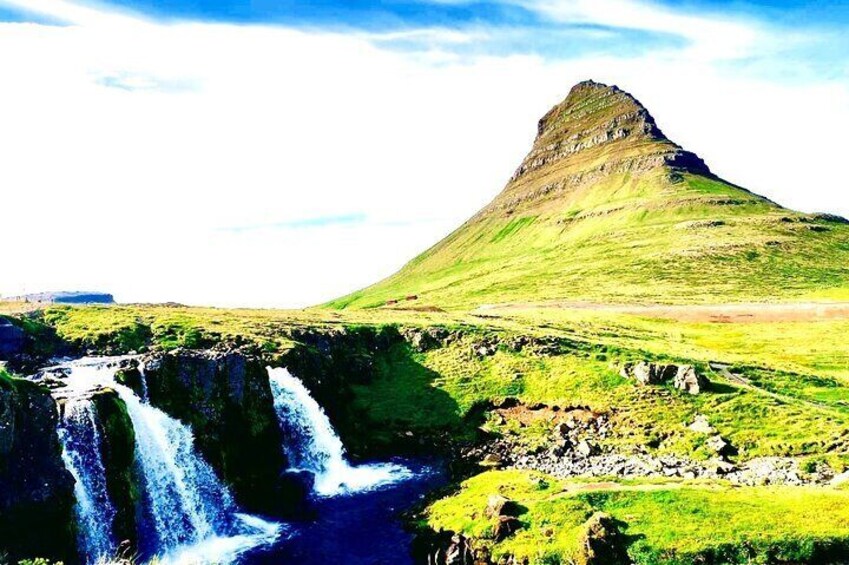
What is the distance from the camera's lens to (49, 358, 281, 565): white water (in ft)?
148

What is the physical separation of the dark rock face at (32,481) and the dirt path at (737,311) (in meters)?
117

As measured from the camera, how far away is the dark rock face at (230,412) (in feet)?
188

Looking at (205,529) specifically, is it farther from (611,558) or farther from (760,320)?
(760,320)

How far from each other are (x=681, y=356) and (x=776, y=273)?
107m

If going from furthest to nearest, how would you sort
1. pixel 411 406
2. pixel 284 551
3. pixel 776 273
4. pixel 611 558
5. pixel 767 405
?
pixel 776 273 < pixel 411 406 < pixel 767 405 < pixel 284 551 < pixel 611 558

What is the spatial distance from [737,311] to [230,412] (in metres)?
112

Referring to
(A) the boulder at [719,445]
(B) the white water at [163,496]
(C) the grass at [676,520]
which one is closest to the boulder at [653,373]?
(A) the boulder at [719,445]

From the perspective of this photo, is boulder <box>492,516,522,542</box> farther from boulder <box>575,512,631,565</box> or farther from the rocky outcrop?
the rocky outcrop

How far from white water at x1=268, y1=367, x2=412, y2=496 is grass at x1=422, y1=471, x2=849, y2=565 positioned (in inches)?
506

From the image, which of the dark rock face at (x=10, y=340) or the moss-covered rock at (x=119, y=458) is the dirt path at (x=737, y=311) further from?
the moss-covered rock at (x=119, y=458)

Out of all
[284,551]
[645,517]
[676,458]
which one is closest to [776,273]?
[676,458]

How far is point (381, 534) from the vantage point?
49531mm

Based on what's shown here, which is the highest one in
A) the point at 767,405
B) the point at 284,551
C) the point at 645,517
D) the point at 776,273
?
the point at 776,273

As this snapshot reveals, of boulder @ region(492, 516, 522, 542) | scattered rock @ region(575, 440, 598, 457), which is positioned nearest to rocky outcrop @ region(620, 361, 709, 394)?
scattered rock @ region(575, 440, 598, 457)
